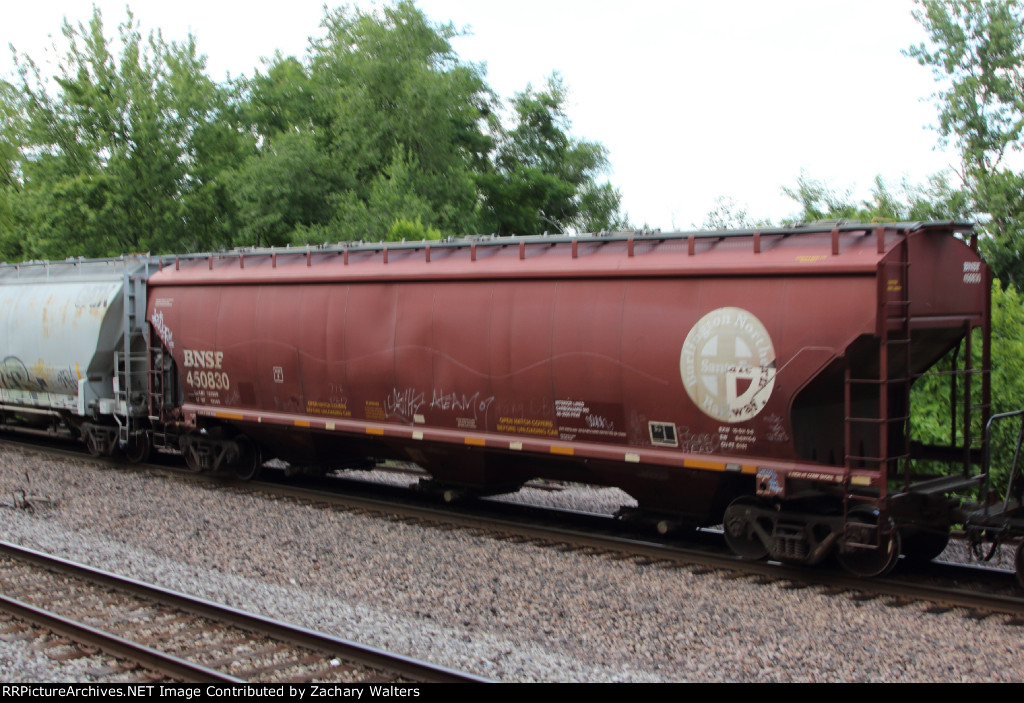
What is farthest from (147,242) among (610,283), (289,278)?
(610,283)

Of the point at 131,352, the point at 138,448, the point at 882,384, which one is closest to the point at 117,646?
the point at 882,384

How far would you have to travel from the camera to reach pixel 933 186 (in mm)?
25125

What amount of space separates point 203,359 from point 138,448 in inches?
131

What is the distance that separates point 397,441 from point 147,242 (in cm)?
2588

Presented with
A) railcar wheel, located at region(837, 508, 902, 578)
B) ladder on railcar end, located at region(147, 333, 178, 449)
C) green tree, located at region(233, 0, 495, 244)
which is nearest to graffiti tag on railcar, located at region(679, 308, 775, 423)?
railcar wheel, located at region(837, 508, 902, 578)

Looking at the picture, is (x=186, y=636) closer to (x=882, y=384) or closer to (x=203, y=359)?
(x=882, y=384)

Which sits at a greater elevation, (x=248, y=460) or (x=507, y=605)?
(x=248, y=460)

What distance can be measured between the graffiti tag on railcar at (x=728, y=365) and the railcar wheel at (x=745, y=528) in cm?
101

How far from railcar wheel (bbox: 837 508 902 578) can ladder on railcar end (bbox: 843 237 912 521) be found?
145 mm

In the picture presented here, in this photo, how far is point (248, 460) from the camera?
14328 mm

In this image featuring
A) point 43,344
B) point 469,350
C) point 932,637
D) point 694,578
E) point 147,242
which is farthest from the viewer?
point 147,242

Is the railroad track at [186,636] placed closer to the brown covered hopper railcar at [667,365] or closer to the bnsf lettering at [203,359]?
the brown covered hopper railcar at [667,365]

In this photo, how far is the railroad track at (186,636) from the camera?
6367 millimetres

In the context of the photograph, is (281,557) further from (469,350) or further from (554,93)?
(554,93)
